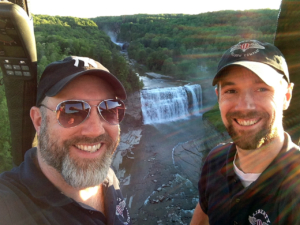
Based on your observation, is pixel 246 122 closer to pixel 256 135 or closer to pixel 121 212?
pixel 256 135

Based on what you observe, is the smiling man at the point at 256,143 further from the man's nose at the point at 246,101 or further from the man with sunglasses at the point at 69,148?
the man with sunglasses at the point at 69,148

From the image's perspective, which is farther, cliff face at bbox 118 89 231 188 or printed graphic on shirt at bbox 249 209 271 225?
cliff face at bbox 118 89 231 188

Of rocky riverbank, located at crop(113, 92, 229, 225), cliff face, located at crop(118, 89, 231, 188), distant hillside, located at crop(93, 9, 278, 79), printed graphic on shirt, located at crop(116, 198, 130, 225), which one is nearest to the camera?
printed graphic on shirt, located at crop(116, 198, 130, 225)

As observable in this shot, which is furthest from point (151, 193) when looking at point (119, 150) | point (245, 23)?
point (245, 23)

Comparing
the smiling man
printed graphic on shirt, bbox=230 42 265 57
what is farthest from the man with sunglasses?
printed graphic on shirt, bbox=230 42 265 57

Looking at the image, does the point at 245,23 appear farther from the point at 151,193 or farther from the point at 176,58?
the point at 151,193

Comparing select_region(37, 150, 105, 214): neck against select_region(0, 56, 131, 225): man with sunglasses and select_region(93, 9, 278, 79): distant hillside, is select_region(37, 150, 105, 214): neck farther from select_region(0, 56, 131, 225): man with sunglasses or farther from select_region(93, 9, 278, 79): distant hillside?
select_region(93, 9, 278, 79): distant hillside
